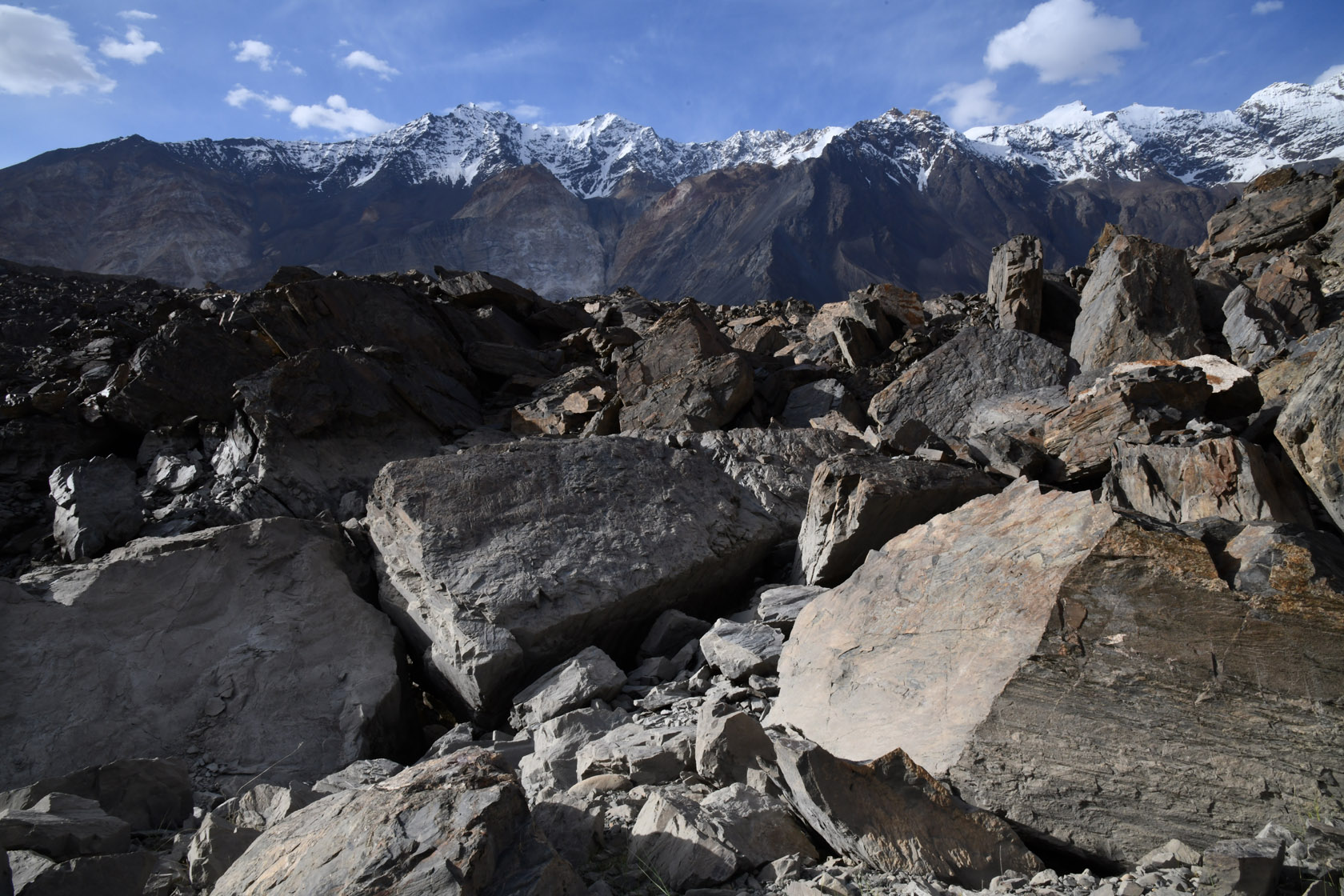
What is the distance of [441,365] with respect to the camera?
448 inches

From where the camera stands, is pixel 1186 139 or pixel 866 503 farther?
pixel 1186 139

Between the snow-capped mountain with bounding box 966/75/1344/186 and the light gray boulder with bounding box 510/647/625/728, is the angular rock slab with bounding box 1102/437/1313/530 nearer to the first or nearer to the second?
the light gray boulder with bounding box 510/647/625/728

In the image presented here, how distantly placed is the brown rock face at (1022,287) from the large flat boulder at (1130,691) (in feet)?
23.1

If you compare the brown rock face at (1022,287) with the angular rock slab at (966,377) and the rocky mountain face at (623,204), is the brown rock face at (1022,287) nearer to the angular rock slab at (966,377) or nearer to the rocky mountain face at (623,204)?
the angular rock slab at (966,377)

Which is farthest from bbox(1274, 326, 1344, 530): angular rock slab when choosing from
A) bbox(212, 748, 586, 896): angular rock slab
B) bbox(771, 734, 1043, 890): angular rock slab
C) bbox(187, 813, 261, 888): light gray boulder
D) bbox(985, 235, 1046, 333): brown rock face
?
bbox(187, 813, 261, 888): light gray boulder

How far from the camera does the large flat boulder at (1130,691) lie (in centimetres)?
254

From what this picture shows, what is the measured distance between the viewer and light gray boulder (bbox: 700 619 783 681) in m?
4.21

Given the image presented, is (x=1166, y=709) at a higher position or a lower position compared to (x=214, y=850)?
higher

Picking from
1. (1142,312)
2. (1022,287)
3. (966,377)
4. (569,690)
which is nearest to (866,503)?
(569,690)

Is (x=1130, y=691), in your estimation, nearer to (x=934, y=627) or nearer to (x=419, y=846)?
(x=934, y=627)

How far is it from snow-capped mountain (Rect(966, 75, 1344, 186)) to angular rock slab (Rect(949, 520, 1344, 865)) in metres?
119

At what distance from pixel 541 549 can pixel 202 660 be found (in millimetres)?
2223

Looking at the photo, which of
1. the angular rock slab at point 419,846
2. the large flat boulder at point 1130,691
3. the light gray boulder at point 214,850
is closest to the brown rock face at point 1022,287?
the large flat boulder at point 1130,691

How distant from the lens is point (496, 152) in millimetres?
104500
